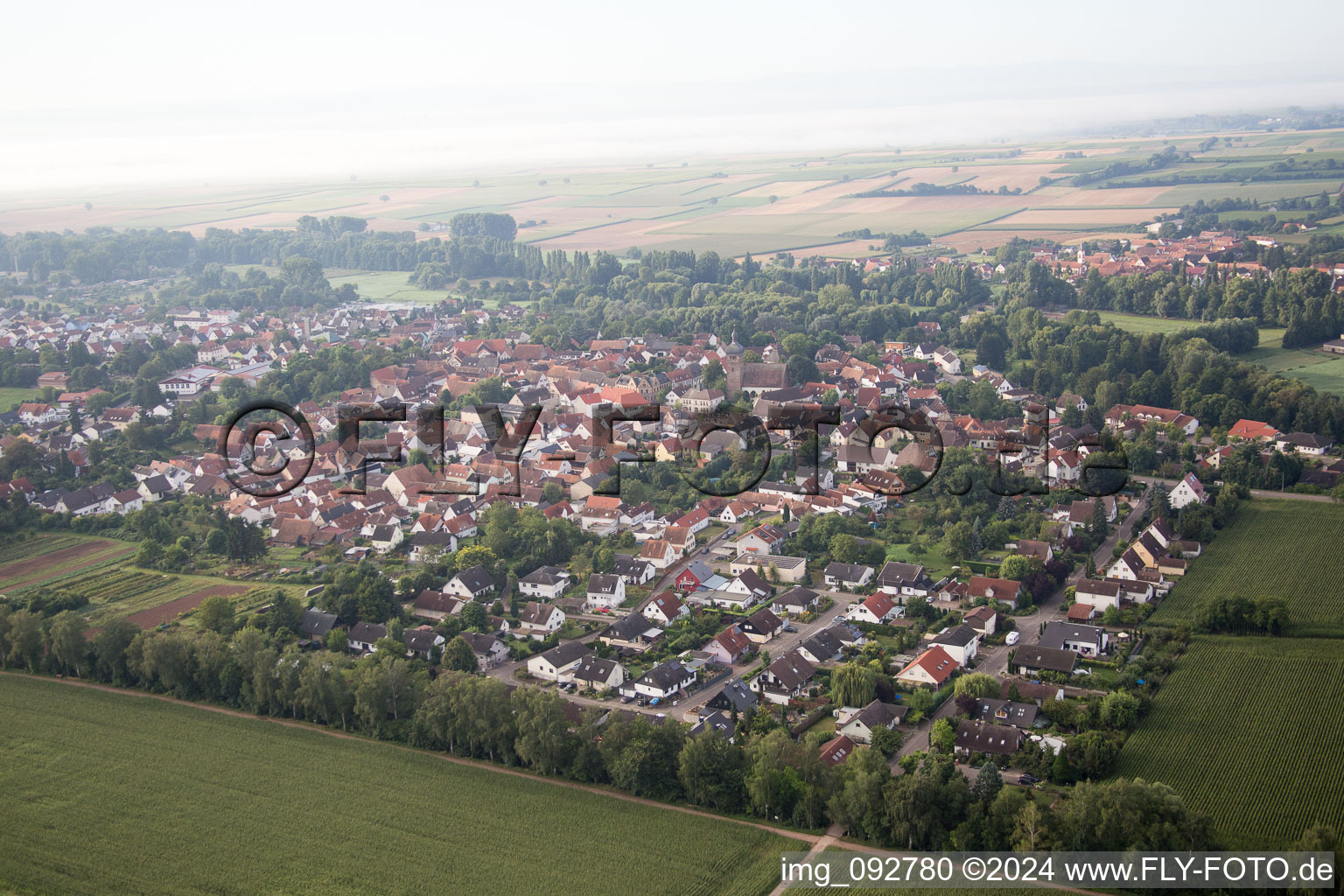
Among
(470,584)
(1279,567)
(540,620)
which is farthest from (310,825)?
(1279,567)

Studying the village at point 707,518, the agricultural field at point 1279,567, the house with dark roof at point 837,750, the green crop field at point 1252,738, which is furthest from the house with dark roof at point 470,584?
the agricultural field at point 1279,567

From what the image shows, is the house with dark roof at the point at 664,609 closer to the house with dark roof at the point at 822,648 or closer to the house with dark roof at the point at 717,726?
the house with dark roof at the point at 822,648

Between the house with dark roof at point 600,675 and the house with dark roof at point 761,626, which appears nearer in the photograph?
the house with dark roof at point 600,675

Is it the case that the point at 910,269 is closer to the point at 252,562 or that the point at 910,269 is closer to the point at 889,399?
the point at 889,399

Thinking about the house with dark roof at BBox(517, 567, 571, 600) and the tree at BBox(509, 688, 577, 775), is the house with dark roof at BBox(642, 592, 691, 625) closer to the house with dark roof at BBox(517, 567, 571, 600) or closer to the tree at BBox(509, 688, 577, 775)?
the house with dark roof at BBox(517, 567, 571, 600)

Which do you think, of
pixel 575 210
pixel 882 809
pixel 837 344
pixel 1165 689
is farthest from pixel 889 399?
pixel 575 210

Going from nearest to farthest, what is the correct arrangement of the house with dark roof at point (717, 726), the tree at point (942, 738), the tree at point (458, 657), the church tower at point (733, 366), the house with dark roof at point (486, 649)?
the house with dark roof at point (717, 726) → the tree at point (942, 738) → the tree at point (458, 657) → the house with dark roof at point (486, 649) → the church tower at point (733, 366)

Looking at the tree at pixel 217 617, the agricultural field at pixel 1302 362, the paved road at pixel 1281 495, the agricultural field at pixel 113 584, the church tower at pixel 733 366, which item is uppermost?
the church tower at pixel 733 366
